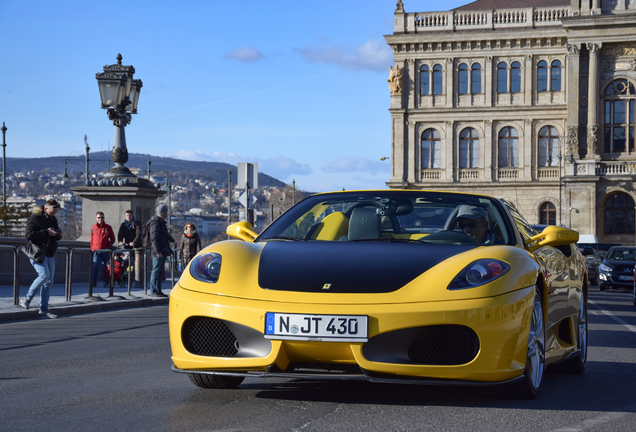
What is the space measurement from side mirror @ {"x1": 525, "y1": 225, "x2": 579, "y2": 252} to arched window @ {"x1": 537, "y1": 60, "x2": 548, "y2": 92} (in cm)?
6202

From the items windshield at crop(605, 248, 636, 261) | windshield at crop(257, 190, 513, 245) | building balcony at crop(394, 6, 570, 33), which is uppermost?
building balcony at crop(394, 6, 570, 33)

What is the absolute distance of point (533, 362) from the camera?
543 centimetres

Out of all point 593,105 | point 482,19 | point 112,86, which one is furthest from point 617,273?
point 482,19

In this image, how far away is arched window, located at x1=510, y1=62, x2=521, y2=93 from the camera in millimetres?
65938

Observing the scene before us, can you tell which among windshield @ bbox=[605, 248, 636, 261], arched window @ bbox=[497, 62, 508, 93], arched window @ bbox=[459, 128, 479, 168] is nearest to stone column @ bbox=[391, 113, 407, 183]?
arched window @ bbox=[459, 128, 479, 168]

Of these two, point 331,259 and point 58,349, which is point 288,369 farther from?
point 58,349

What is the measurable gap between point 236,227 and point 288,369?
1796mm

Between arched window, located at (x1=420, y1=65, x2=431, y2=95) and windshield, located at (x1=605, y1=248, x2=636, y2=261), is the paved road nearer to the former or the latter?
windshield, located at (x1=605, y1=248, x2=636, y2=261)

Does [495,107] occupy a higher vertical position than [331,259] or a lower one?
higher

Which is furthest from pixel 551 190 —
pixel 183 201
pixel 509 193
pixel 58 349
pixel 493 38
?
pixel 183 201

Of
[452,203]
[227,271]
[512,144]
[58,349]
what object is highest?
[512,144]

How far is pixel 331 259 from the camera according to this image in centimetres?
528

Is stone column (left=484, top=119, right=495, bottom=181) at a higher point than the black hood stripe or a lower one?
higher

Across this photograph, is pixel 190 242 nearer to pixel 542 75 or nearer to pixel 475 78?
pixel 475 78
